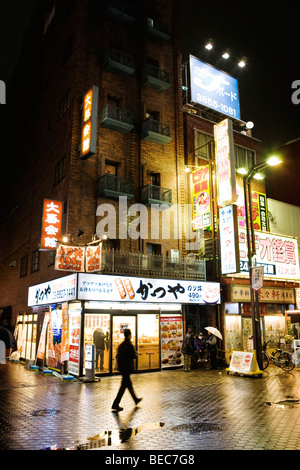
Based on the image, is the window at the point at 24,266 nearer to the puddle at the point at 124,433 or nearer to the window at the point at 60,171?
the window at the point at 60,171

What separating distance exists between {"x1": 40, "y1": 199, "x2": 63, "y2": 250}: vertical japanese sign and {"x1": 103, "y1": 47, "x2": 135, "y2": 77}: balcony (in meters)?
8.79

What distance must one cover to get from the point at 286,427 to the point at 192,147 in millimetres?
19241

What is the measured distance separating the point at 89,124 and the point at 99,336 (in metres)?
Result: 10.3

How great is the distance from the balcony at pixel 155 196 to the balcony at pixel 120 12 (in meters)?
10.8

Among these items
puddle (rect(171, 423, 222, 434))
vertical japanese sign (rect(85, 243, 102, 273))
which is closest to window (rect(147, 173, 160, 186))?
vertical japanese sign (rect(85, 243, 102, 273))

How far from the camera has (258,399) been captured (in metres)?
11.2

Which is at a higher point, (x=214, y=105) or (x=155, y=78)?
(x=214, y=105)

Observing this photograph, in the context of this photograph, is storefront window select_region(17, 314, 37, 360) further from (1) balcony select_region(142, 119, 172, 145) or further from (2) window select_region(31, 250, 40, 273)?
(1) balcony select_region(142, 119, 172, 145)

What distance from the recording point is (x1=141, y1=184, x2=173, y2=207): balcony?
20344 mm

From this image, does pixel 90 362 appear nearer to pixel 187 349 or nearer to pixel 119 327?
pixel 119 327

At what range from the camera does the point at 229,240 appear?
1817cm

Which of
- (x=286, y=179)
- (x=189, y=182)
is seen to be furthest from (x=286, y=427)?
(x=286, y=179)

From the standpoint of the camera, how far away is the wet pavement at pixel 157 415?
23.1 feet

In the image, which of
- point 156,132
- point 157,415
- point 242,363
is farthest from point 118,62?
point 157,415
